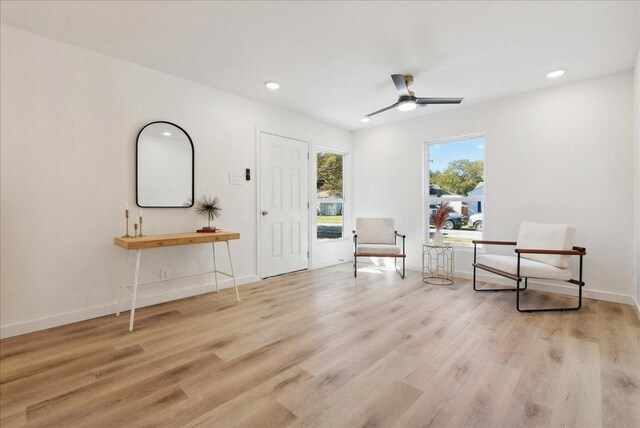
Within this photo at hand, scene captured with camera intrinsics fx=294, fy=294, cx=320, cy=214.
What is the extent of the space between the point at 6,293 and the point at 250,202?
2418mm

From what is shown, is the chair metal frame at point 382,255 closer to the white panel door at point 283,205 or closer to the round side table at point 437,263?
the round side table at point 437,263

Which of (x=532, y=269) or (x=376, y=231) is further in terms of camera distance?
(x=376, y=231)

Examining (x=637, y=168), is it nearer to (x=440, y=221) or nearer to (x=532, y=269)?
(x=532, y=269)

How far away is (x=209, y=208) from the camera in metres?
3.42

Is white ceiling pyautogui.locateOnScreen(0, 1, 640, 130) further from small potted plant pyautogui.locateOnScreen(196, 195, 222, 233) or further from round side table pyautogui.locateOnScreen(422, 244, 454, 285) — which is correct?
round side table pyautogui.locateOnScreen(422, 244, 454, 285)

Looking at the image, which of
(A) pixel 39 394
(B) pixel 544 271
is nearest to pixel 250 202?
(A) pixel 39 394

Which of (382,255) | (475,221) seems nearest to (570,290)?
(475,221)

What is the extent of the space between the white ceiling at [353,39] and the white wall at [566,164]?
0.31m

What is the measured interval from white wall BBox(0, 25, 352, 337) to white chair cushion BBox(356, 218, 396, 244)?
96.4 inches

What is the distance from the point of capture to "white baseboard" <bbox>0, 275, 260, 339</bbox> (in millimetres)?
2406

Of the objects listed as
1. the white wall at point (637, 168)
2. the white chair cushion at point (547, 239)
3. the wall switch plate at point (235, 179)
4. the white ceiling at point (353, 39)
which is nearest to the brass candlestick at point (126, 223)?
the wall switch plate at point (235, 179)

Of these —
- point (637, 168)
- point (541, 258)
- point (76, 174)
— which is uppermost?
point (637, 168)

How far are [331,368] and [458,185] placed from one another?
358 centimetres

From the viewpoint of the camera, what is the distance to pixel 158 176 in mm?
3160
